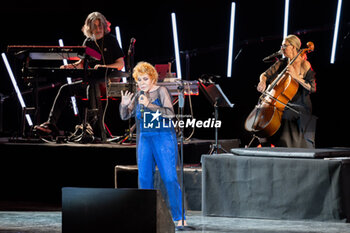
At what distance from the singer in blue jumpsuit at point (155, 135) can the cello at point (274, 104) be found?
1.58m

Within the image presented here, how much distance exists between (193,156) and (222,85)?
1441 mm

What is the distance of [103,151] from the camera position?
5883 mm

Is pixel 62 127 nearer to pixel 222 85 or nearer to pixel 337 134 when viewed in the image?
pixel 222 85

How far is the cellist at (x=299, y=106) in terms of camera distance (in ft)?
17.8

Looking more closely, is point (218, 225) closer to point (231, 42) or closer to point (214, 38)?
point (231, 42)

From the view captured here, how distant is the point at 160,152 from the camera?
4223 mm

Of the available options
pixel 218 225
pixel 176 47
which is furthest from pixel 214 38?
pixel 218 225

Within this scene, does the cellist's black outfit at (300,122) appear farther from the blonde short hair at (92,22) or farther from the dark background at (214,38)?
the blonde short hair at (92,22)

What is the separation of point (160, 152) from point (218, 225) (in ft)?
2.26

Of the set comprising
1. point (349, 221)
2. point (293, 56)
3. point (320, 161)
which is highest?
point (293, 56)

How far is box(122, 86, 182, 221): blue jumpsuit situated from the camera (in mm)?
4219

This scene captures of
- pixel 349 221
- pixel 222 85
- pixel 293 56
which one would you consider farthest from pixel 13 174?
pixel 349 221

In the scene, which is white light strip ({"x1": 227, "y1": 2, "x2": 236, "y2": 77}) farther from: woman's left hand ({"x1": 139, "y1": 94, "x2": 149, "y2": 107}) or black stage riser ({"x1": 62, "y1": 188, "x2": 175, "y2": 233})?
black stage riser ({"x1": 62, "y1": 188, "x2": 175, "y2": 233})

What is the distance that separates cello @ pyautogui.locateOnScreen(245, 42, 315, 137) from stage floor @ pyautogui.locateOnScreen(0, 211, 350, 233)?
133 centimetres
